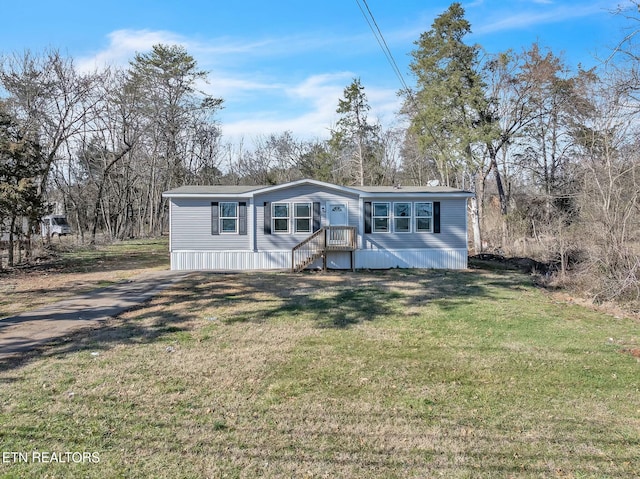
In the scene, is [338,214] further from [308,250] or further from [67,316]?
[67,316]

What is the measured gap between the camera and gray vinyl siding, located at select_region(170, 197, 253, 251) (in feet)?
51.0

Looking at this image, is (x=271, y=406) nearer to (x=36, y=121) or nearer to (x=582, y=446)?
(x=582, y=446)

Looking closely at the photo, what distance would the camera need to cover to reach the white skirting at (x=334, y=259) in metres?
15.7

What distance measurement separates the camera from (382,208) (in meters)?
16.2

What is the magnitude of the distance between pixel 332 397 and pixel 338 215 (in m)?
11.6

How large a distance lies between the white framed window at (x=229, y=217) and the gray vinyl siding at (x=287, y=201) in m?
0.78

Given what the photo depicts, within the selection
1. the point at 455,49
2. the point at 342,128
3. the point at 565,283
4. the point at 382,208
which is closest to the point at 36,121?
the point at 382,208

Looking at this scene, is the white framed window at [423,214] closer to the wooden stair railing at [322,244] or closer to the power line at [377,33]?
the wooden stair railing at [322,244]

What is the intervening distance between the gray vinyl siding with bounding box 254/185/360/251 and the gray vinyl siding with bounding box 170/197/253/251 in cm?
37

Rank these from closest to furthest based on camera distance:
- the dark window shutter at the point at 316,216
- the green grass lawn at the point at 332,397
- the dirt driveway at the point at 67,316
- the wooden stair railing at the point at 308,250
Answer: the green grass lawn at the point at 332,397
the dirt driveway at the point at 67,316
the wooden stair railing at the point at 308,250
the dark window shutter at the point at 316,216

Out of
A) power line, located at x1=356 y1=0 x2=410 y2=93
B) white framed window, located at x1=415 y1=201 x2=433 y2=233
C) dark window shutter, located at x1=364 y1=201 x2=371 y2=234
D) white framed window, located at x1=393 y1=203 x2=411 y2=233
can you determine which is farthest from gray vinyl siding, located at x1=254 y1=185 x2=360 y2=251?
power line, located at x1=356 y1=0 x2=410 y2=93

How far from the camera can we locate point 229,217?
15.6 m

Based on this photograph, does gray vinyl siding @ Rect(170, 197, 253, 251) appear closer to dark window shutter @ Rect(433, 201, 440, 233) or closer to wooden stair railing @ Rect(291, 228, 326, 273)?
wooden stair railing @ Rect(291, 228, 326, 273)

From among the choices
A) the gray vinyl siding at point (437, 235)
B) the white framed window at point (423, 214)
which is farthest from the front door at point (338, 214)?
the white framed window at point (423, 214)
